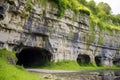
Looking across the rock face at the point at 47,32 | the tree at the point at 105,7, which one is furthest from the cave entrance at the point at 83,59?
the tree at the point at 105,7

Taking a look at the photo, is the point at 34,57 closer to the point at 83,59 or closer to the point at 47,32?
the point at 47,32

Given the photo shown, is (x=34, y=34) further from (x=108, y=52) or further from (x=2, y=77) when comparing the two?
(x=108, y=52)

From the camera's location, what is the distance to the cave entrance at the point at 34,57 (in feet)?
93.0

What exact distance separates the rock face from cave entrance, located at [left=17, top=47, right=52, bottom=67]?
2.79ft

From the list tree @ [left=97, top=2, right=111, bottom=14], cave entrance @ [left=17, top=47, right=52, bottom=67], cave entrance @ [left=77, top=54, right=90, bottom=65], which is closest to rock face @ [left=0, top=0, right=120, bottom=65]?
cave entrance @ [left=77, top=54, right=90, bottom=65]

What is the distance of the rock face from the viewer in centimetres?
2264

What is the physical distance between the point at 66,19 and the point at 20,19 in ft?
26.5

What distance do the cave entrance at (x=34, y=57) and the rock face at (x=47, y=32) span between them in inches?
33.5

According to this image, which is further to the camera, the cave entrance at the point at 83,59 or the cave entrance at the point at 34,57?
the cave entrance at the point at 83,59

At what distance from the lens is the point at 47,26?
27141mm

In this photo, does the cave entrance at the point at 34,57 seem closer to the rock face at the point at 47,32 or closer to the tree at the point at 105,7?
the rock face at the point at 47,32

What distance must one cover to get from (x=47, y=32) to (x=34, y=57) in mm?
5278

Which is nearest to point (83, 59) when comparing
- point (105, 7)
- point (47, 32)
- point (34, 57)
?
point (34, 57)

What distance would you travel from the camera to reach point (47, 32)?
27.1m
